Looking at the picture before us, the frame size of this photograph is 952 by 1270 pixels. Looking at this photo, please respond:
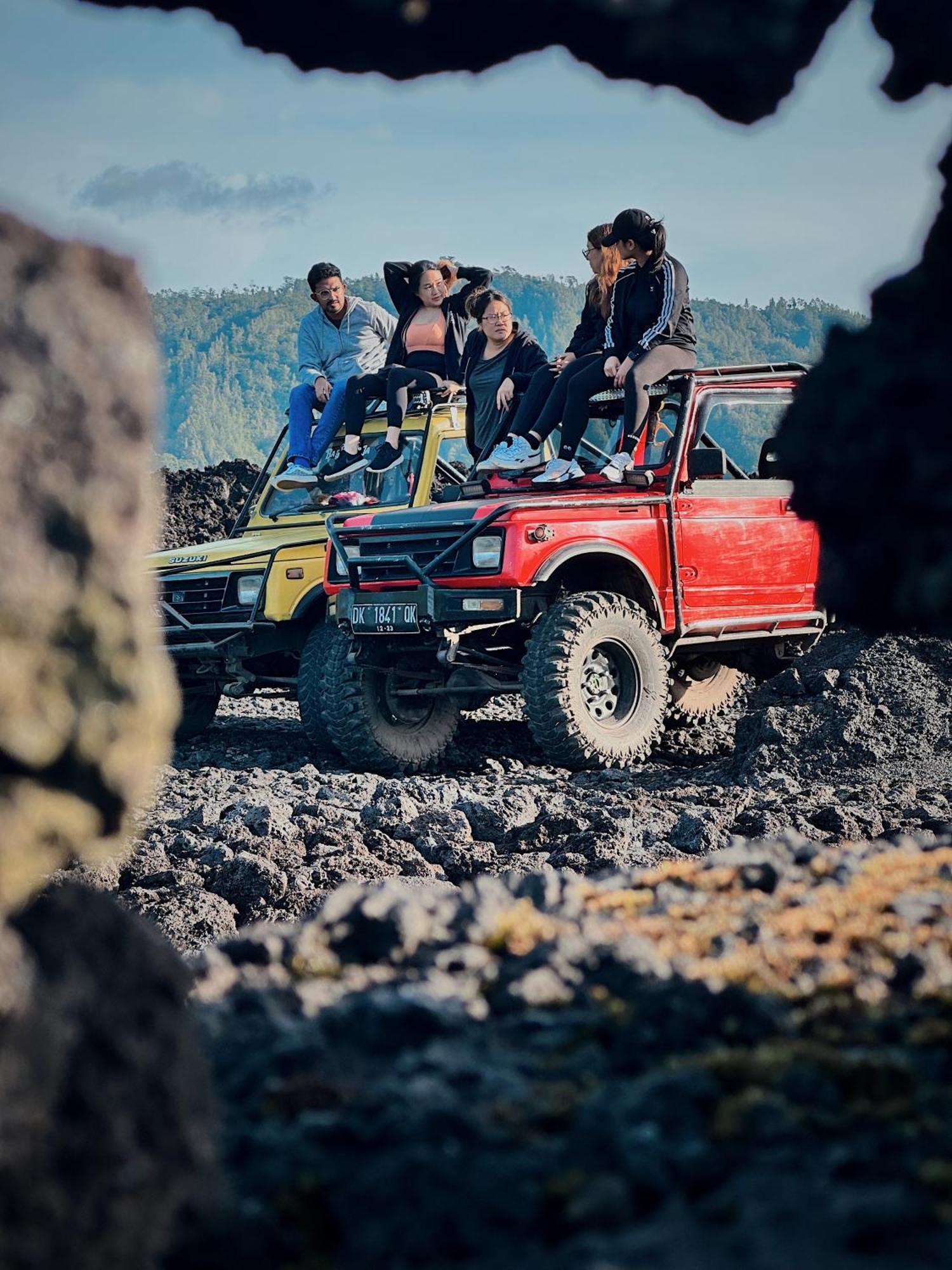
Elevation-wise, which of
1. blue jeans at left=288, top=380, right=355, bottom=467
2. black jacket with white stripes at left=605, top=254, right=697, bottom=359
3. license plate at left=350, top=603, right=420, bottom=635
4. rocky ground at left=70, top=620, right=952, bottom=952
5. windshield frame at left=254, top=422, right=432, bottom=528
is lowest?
rocky ground at left=70, top=620, right=952, bottom=952

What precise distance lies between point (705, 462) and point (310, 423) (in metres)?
3.80

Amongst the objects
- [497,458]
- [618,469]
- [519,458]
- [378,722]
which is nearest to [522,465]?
[519,458]

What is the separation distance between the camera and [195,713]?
1172 cm

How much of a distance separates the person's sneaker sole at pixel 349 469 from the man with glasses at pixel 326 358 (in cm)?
13

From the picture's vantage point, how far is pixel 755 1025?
8.83 feet

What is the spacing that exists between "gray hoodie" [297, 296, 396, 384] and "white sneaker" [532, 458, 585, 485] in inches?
110

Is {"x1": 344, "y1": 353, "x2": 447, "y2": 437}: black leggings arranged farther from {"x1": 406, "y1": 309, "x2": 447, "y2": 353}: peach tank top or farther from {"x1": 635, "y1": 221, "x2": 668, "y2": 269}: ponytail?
{"x1": 635, "y1": 221, "x2": 668, "y2": 269}: ponytail

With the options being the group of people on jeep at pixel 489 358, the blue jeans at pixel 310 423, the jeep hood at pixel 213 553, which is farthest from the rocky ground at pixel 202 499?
the jeep hood at pixel 213 553

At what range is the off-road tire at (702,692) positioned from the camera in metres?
10.9

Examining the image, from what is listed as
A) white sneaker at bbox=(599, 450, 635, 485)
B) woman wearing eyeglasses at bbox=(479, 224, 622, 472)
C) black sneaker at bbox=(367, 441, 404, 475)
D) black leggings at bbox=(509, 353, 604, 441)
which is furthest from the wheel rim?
black sneaker at bbox=(367, 441, 404, 475)

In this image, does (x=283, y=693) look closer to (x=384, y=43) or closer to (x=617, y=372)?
(x=617, y=372)

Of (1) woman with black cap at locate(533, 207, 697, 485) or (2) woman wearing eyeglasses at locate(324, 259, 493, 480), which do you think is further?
(2) woman wearing eyeglasses at locate(324, 259, 493, 480)

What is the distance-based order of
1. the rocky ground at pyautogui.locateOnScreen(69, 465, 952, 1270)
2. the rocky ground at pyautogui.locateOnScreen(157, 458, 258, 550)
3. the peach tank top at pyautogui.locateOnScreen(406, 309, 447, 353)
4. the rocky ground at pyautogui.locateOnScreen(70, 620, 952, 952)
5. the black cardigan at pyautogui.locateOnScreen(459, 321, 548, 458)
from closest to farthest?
the rocky ground at pyautogui.locateOnScreen(69, 465, 952, 1270), the rocky ground at pyautogui.locateOnScreen(70, 620, 952, 952), the black cardigan at pyautogui.locateOnScreen(459, 321, 548, 458), the peach tank top at pyautogui.locateOnScreen(406, 309, 447, 353), the rocky ground at pyautogui.locateOnScreen(157, 458, 258, 550)

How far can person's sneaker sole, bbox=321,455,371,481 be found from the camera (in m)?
11.4
